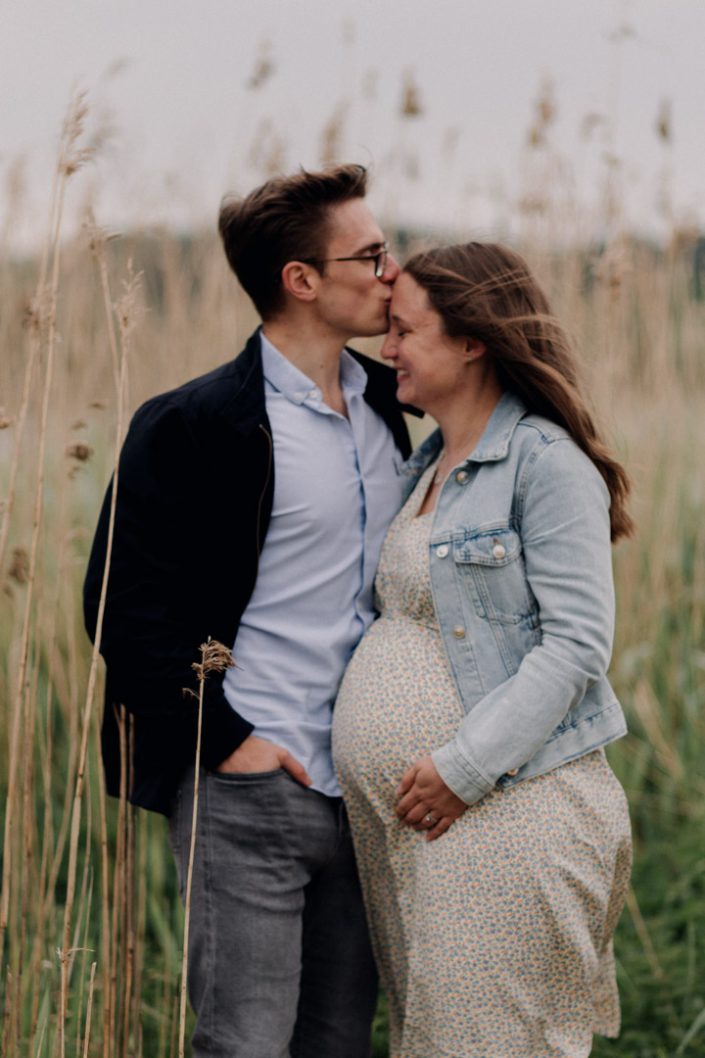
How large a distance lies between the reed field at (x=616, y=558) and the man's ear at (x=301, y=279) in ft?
2.17

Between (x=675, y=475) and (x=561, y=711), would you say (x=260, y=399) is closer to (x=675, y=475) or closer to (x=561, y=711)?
(x=561, y=711)

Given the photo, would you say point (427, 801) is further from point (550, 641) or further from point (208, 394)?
point (208, 394)

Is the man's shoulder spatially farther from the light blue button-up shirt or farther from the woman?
the woman

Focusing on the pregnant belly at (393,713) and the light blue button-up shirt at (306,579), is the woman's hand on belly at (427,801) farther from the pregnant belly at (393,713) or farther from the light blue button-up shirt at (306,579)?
the light blue button-up shirt at (306,579)

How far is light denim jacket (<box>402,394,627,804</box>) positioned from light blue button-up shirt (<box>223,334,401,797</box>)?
21 centimetres

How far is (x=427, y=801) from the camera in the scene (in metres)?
1.96

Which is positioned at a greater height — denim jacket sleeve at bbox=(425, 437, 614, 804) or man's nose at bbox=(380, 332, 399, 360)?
man's nose at bbox=(380, 332, 399, 360)

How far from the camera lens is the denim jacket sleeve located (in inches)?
75.5

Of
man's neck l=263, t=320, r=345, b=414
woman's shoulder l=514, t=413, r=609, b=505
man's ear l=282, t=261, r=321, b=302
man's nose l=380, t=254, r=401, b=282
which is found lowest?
woman's shoulder l=514, t=413, r=609, b=505

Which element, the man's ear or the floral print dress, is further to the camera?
the man's ear

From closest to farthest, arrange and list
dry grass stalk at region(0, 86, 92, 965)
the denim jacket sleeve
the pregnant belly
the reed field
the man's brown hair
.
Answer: dry grass stalk at region(0, 86, 92, 965)
the denim jacket sleeve
the pregnant belly
the man's brown hair
the reed field

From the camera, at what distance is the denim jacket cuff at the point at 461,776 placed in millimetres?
1919

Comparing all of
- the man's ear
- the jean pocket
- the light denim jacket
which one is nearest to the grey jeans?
the jean pocket

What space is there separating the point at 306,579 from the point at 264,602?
0.09m
